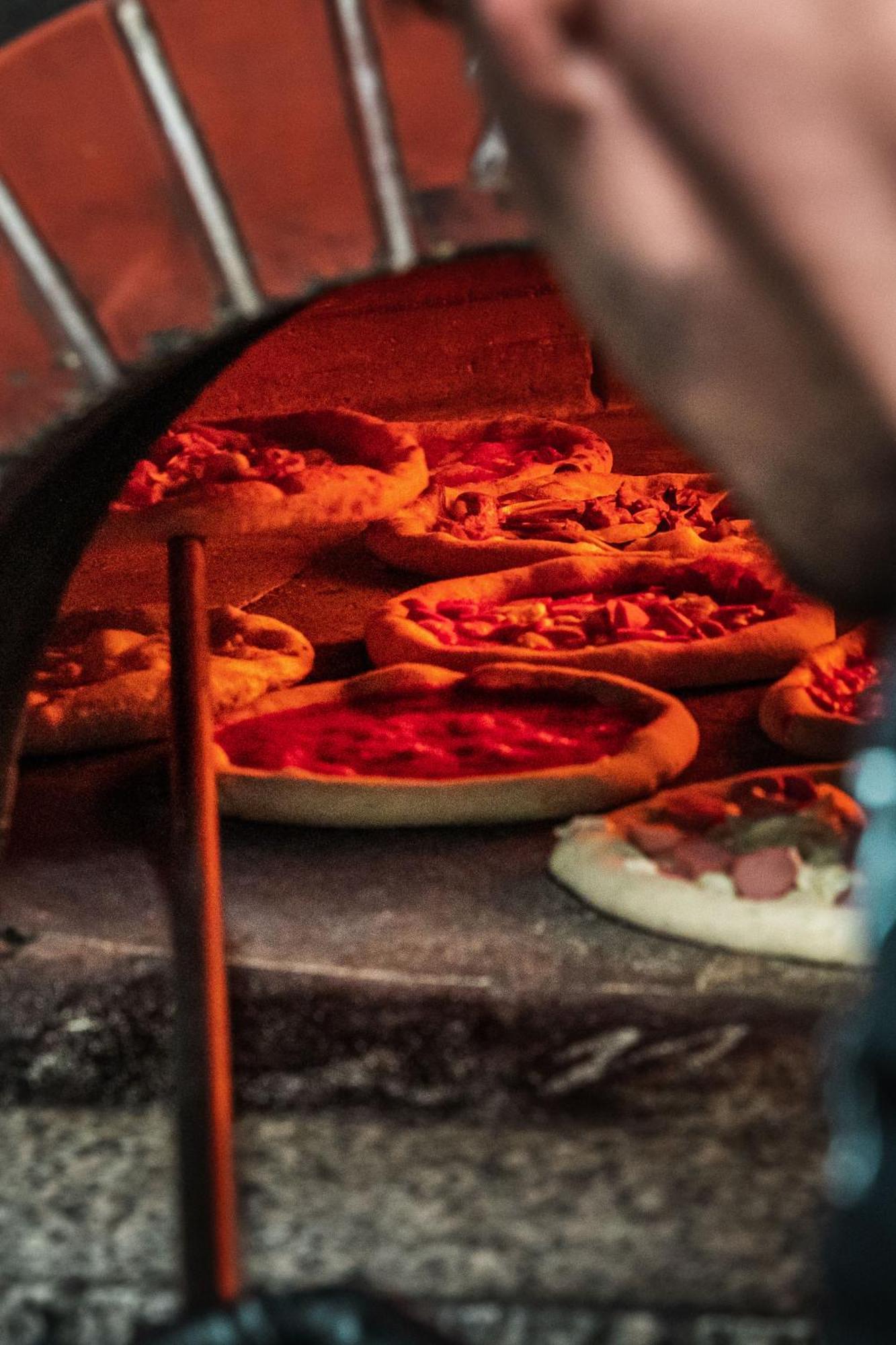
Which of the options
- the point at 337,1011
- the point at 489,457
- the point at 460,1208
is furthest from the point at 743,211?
the point at 489,457

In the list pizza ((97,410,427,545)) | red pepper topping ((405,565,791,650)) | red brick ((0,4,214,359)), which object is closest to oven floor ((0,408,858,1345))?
red brick ((0,4,214,359))

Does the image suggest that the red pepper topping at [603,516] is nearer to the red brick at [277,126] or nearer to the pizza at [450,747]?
the pizza at [450,747]

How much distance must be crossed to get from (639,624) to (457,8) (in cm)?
261

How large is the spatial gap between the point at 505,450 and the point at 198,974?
3279 millimetres

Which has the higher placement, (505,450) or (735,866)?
(505,450)

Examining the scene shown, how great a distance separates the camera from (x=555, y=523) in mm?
3961

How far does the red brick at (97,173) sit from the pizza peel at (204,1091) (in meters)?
0.64

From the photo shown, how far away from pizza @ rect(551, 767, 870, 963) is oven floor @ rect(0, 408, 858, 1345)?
0.04m

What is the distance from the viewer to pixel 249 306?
142cm

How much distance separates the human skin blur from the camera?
1.90 ft

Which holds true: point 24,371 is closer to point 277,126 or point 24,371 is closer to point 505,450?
point 277,126

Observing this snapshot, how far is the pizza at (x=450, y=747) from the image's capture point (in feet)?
7.86

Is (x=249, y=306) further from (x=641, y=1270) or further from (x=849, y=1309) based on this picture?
(x=849, y=1309)

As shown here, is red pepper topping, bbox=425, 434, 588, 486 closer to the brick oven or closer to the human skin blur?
the brick oven
